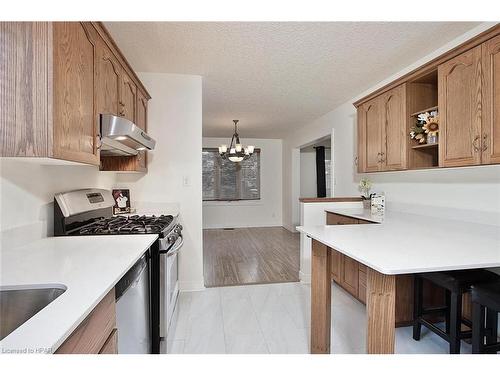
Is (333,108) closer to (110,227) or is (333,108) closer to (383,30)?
(383,30)

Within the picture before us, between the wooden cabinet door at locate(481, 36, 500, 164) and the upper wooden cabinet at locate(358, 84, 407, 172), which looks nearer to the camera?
the wooden cabinet door at locate(481, 36, 500, 164)

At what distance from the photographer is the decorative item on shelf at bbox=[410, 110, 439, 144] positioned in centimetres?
208

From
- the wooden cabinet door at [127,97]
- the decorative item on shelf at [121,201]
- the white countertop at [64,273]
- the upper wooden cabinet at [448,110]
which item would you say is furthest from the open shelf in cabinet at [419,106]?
the decorative item on shelf at [121,201]

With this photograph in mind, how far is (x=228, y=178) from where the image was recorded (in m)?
6.99

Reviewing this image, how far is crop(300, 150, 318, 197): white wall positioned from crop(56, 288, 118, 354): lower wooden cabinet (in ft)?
20.7

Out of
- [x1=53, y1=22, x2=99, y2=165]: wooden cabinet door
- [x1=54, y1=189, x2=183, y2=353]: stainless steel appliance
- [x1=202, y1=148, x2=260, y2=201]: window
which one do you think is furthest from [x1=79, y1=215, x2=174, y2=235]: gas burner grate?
[x1=202, y1=148, x2=260, y2=201]: window

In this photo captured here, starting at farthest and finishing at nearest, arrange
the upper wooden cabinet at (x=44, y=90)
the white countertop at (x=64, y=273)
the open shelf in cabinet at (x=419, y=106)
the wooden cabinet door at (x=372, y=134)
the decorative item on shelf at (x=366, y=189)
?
the decorative item on shelf at (x=366, y=189)
the wooden cabinet door at (x=372, y=134)
the open shelf in cabinet at (x=419, y=106)
the upper wooden cabinet at (x=44, y=90)
the white countertop at (x=64, y=273)

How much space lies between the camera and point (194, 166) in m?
2.93

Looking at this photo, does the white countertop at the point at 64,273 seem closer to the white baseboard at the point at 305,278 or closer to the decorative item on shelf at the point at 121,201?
the decorative item on shelf at the point at 121,201

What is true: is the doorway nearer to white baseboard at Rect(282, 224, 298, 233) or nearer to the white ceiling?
white baseboard at Rect(282, 224, 298, 233)

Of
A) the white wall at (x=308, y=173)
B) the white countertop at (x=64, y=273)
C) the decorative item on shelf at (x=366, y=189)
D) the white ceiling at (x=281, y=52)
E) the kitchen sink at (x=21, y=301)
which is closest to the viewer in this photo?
the white countertop at (x=64, y=273)

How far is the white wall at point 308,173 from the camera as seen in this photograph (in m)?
7.02

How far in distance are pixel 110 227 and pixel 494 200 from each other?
2767 mm

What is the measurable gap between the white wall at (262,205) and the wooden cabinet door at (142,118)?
13.4 feet
